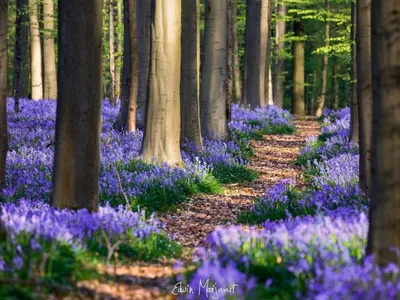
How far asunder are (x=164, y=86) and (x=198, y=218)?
3.52 m

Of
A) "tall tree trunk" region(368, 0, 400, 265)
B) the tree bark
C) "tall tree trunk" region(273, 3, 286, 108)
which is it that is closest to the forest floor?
"tall tree trunk" region(368, 0, 400, 265)

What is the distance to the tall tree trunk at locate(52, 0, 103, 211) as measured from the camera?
7195mm

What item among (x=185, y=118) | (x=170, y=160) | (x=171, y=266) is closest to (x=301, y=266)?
(x=171, y=266)

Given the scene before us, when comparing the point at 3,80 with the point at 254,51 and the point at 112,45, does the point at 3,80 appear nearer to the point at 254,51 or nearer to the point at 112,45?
the point at 112,45

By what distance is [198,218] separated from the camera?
9484 millimetres

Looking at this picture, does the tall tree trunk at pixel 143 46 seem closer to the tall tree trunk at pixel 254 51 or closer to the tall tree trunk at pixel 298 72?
the tall tree trunk at pixel 254 51

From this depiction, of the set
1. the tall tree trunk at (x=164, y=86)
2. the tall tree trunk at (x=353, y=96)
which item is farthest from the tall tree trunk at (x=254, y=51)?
the tall tree trunk at (x=164, y=86)

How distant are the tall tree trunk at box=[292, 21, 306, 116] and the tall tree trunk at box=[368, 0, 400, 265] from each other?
3038cm

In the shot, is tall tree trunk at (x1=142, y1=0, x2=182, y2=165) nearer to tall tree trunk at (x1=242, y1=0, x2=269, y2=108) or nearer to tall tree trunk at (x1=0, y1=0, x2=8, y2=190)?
tall tree trunk at (x1=0, y1=0, x2=8, y2=190)

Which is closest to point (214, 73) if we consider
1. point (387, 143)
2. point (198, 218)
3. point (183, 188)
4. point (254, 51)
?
point (183, 188)

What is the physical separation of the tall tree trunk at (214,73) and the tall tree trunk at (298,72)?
60.9 ft

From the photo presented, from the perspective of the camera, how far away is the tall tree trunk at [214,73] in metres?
16.6

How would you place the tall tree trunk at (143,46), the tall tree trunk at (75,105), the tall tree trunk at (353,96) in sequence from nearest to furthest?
the tall tree trunk at (75,105) → the tall tree trunk at (353,96) → the tall tree trunk at (143,46)

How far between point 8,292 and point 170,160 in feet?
26.0
